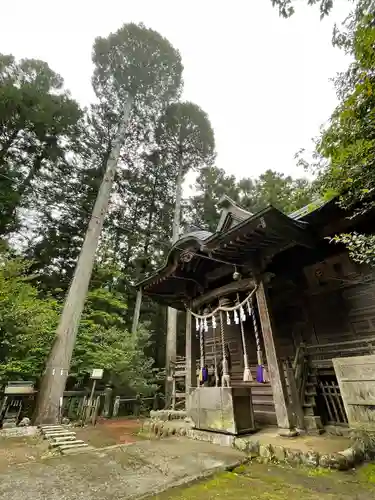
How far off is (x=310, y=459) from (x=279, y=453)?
492 mm

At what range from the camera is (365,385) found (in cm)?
409

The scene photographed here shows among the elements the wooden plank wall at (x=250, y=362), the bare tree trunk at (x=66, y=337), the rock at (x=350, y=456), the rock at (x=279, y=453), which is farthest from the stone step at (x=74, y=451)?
the bare tree trunk at (x=66, y=337)

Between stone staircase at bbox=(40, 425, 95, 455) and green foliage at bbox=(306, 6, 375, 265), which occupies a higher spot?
green foliage at bbox=(306, 6, 375, 265)

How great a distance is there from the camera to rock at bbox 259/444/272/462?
3838 millimetres

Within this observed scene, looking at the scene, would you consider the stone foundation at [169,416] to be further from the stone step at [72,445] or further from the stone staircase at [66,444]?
the stone step at [72,445]

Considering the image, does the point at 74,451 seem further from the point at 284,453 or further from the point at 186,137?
the point at 186,137

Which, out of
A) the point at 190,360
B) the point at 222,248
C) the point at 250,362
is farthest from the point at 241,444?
the point at 222,248

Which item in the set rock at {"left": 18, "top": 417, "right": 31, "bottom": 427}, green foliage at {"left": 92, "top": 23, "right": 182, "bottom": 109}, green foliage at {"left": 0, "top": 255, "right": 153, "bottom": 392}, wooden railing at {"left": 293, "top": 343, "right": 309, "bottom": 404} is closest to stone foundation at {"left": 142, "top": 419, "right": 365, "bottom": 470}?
wooden railing at {"left": 293, "top": 343, "right": 309, "bottom": 404}

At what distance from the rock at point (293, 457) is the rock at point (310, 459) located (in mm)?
62

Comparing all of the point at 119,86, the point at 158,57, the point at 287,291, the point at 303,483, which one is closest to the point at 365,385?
the point at 303,483

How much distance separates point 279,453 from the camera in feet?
12.3

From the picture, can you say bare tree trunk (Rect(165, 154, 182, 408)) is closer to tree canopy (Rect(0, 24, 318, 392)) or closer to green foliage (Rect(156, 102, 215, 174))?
tree canopy (Rect(0, 24, 318, 392))

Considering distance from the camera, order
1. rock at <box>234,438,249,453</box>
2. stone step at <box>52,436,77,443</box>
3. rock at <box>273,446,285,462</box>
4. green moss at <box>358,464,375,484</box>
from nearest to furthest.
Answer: green moss at <box>358,464,375,484</box>
rock at <box>273,446,285,462</box>
rock at <box>234,438,249,453</box>
stone step at <box>52,436,77,443</box>

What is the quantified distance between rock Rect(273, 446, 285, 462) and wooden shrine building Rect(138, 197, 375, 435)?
80 centimetres
